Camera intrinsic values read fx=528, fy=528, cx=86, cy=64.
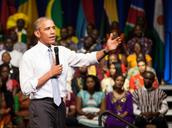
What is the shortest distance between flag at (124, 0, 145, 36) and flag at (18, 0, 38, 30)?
2.08 metres

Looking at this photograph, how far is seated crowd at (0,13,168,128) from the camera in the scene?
7.66 metres

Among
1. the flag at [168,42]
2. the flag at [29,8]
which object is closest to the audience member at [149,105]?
the flag at [168,42]

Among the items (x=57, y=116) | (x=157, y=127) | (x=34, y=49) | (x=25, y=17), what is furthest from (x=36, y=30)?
(x=25, y=17)

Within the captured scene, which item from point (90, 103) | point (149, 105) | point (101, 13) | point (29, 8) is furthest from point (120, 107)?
point (29, 8)

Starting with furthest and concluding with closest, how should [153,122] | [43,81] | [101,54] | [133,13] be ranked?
[133,13]
[153,122]
[101,54]
[43,81]

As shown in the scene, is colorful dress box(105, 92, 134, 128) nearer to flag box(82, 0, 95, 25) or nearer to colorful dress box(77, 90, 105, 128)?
colorful dress box(77, 90, 105, 128)

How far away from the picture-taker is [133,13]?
10.9m

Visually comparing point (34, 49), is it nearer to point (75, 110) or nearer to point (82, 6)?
point (75, 110)

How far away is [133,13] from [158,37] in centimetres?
73

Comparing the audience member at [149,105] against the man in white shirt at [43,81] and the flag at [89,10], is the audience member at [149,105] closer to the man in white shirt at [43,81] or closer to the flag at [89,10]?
the man in white shirt at [43,81]

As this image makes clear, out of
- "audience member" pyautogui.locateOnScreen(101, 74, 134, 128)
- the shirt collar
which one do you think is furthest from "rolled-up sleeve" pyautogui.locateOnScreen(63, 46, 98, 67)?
"audience member" pyautogui.locateOnScreen(101, 74, 134, 128)

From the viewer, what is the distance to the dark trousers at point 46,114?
3.96 meters

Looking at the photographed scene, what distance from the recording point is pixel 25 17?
35.8ft

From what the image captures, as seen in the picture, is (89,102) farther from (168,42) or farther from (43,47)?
(43,47)
